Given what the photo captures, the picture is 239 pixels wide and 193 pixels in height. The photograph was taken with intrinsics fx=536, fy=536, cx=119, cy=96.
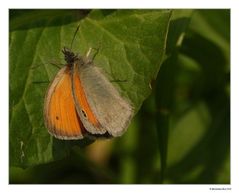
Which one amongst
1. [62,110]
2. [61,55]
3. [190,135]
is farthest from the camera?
[190,135]

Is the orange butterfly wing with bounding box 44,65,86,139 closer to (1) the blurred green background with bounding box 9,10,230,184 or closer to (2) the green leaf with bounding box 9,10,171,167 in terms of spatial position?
(2) the green leaf with bounding box 9,10,171,167

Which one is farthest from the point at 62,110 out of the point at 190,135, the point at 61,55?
the point at 190,135

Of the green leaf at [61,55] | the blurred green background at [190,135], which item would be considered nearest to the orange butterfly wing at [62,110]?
the green leaf at [61,55]

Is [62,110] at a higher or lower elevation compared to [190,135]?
higher

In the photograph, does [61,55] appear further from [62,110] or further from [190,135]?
[190,135]

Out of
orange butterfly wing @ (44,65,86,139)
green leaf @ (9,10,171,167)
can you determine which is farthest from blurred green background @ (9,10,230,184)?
orange butterfly wing @ (44,65,86,139)

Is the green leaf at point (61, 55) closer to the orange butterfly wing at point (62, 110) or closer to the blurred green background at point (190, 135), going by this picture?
the orange butterfly wing at point (62, 110)
